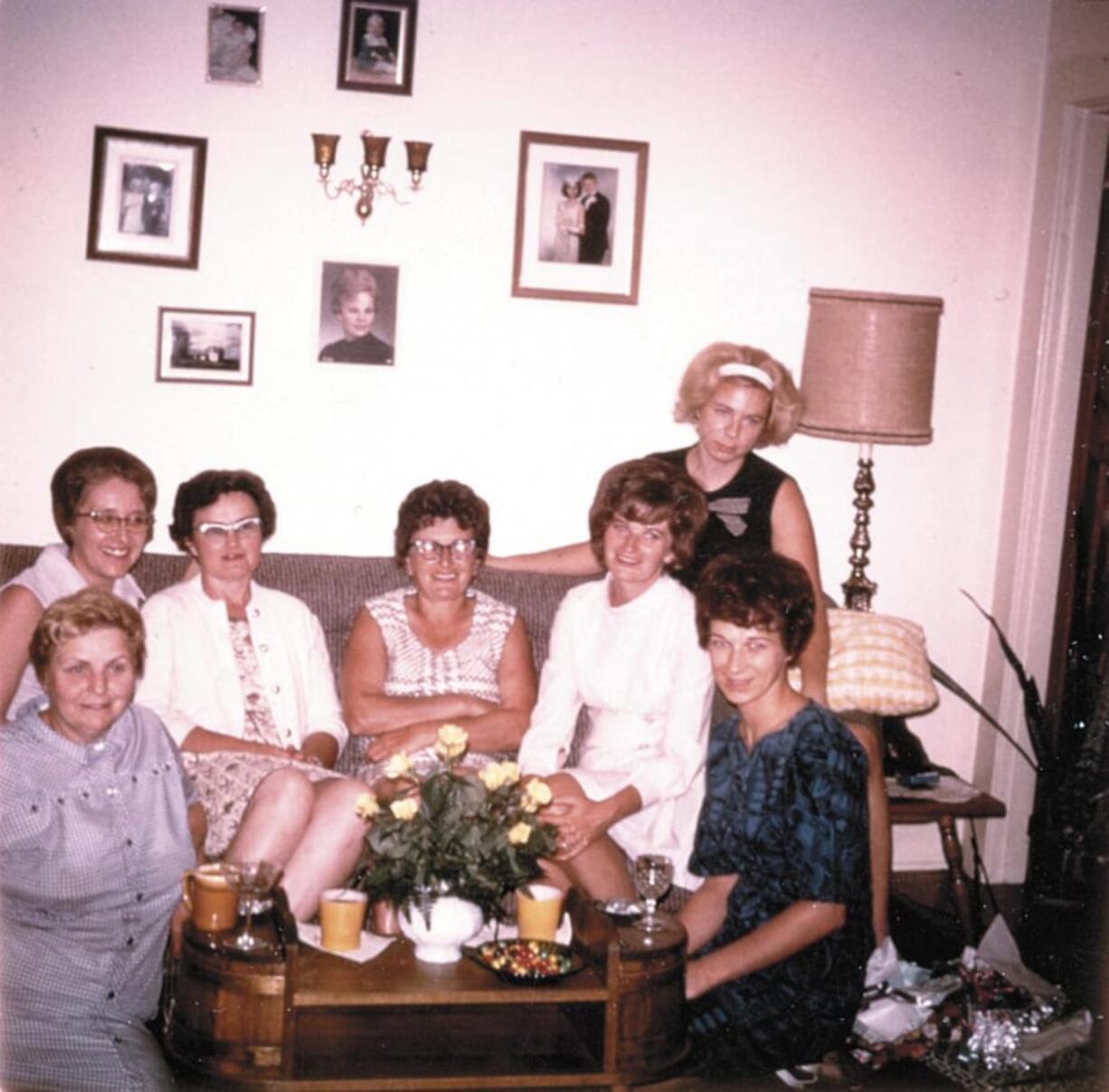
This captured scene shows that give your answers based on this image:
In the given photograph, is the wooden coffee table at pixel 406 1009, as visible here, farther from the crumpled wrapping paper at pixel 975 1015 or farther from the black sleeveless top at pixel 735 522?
the black sleeveless top at pixel 735 522

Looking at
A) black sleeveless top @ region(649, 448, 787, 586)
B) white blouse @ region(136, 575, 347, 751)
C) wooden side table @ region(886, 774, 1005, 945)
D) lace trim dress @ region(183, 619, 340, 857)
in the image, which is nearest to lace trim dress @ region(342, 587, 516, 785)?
white blouse @ region(136, 575, 347, 751)

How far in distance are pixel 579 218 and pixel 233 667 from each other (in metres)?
1.67

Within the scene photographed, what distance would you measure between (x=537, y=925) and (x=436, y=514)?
1106 mm

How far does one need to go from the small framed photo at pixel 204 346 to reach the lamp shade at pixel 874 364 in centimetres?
159

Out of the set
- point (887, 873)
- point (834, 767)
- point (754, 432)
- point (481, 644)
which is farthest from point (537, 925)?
point (754, 432)

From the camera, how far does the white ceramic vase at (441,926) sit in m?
2.47

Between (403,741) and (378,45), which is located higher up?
(378,45)

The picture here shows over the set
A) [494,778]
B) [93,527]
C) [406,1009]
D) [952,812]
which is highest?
[93,527]

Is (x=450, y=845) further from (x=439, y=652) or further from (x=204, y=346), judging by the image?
(x=204, y=346)

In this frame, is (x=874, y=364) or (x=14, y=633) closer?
(x=14, y=633)

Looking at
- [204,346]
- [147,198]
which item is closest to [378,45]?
[147,198]

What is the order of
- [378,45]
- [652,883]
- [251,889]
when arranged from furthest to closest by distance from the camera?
[378,45] < [652,883] < [251,889]

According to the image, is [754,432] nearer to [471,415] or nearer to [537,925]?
[471,415]

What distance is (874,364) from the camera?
3.88 meters
